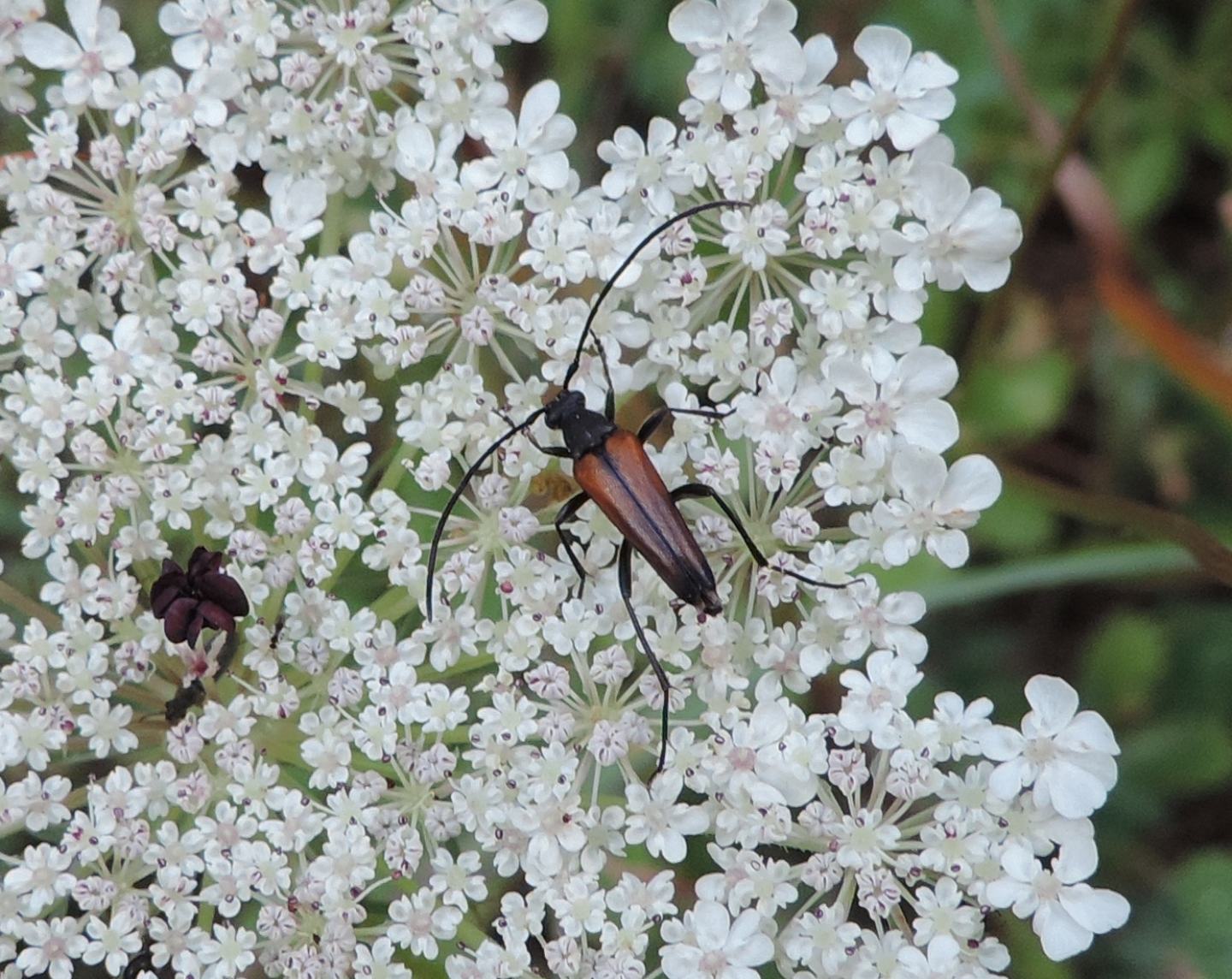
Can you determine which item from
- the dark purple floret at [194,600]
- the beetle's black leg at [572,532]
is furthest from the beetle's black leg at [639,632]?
the dark purple floret at [194,600]

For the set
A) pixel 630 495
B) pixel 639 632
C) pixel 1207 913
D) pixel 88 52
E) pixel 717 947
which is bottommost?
pixel 717 947

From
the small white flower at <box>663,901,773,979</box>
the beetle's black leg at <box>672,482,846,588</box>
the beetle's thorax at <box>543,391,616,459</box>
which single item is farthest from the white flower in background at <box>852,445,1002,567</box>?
the small white flower at <box>663,901,773,979</box>

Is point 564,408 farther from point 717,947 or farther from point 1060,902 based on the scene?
point 1060,902

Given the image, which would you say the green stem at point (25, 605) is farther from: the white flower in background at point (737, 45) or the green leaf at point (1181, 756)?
the green leaf at point (1181, 756)

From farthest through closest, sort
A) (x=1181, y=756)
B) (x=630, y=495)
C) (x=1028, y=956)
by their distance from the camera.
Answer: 1. (x=1181, y=756)
2. (x=1028, y=956)
3. (x=630, y=495)

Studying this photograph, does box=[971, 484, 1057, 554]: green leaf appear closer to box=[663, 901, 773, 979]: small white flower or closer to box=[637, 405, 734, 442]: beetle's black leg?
box=[637, 405, 734, 442]: beetle's black leg

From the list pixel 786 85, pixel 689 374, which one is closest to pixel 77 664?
pixel 689 374

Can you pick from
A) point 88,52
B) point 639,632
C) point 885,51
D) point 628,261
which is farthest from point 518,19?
point 639,632
